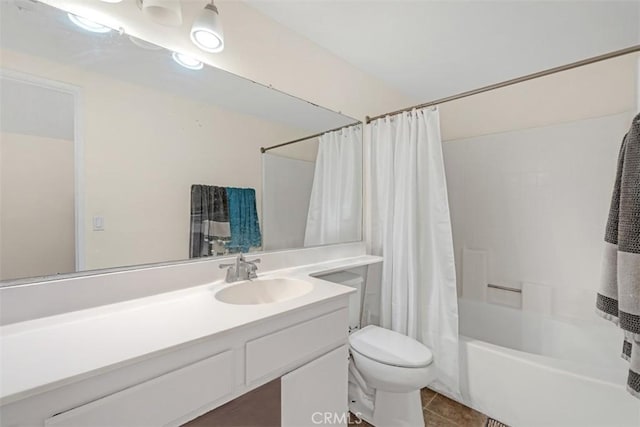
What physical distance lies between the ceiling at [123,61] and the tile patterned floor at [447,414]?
6.34 feet

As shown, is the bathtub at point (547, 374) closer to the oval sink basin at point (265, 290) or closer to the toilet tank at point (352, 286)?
the toilet tank at point (352, 286)

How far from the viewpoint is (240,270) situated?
1.26 metres

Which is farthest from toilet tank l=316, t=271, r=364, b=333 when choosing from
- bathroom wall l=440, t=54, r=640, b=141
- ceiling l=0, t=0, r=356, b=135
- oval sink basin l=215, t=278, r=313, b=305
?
bathroom wall l=440, t=54, r=640, b=141

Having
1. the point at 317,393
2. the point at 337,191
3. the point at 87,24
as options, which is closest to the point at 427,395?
the point at 317,393

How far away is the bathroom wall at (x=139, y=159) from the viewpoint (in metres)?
0.99

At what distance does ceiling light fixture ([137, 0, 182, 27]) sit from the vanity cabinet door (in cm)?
147

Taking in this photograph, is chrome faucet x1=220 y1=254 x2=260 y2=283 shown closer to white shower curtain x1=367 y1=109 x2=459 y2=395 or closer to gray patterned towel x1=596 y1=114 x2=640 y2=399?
white shower curtain x1=367 y1=109 x2=459 y2=395

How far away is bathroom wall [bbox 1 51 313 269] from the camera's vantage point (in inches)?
38.9

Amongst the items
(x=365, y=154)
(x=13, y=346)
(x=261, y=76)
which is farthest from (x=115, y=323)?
(x=365, y=154)

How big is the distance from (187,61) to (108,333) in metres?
1.14

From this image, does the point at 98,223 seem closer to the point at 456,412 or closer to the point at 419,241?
the point at 419,241

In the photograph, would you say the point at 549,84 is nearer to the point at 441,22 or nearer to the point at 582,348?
the point at 441,22

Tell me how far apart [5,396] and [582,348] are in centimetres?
267

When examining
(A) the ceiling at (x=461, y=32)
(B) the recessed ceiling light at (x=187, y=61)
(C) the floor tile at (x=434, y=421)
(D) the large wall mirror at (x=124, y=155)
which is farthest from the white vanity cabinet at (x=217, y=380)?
(A) the ceiling at (x=461, y=32)
